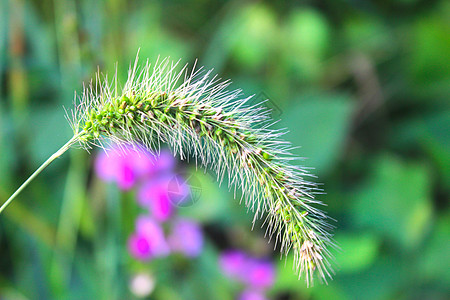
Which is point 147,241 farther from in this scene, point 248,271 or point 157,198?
point 248,271

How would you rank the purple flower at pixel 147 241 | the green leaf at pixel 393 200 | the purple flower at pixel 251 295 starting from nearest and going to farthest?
the purple flower at pixel 147 241 → the purple flower at pixel 251 295 → the green leaf at pixel 393 200

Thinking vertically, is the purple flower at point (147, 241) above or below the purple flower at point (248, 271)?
above

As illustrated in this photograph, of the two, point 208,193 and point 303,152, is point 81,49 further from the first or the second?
point 303,152

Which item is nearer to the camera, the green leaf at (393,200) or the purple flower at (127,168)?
the purple flower at (127,168)

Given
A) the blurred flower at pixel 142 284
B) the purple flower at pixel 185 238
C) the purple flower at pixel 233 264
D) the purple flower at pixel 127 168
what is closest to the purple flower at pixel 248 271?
the purple flower at pixel 233 264

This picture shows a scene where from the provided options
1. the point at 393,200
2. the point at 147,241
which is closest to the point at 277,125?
the point at 393,200

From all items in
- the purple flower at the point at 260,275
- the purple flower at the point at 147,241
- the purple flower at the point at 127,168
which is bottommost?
the purple flower at the point at 260,275

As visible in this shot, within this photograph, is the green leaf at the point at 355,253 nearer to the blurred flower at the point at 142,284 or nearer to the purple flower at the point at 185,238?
the purple flower at the point at 185,238

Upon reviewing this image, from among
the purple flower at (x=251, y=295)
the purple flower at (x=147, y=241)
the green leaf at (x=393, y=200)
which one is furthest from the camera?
the green leaf at (x=393, y=200)
